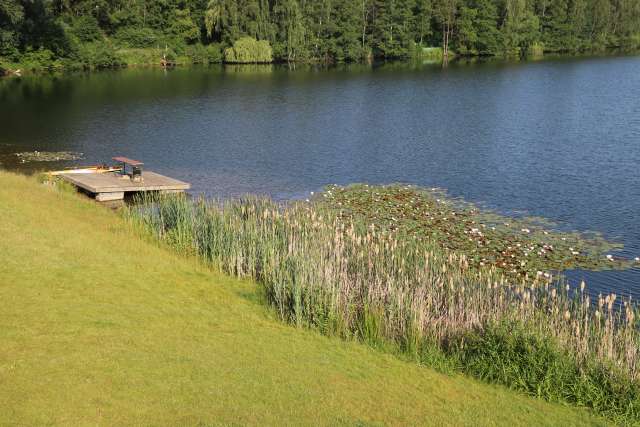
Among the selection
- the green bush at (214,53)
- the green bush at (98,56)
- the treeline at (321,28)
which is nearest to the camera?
the green bush at (98,56)

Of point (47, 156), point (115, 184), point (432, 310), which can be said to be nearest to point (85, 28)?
point (47, 156)

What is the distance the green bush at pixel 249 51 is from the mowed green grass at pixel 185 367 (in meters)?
82.9

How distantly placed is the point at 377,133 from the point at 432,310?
31955 millimetres

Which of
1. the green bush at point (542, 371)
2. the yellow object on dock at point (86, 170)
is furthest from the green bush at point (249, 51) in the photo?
the green bush at point (542, 371)

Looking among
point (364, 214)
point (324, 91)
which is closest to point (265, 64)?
point (324, 91)

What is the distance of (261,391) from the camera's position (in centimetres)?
1232

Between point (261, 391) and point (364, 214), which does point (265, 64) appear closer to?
point (364, 214)

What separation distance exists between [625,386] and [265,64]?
90.4m

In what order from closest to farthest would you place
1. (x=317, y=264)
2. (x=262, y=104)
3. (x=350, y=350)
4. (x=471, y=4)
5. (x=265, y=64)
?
1. (x=350, y=350)
2. (x=317, y=264)
3. (x=262, y=104)
4. (x=265, y=64)
5. (x=471, y=4)

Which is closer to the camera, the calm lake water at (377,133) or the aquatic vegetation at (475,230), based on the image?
the aquatic vegetation at (475,230)

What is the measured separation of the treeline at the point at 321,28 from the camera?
3548 inches

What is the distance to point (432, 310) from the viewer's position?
1639cm

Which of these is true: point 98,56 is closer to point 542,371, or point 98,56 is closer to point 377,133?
point 377,133

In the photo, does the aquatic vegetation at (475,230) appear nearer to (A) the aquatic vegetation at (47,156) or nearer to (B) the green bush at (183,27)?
(A) the aquatic vegetation at (47,156)
